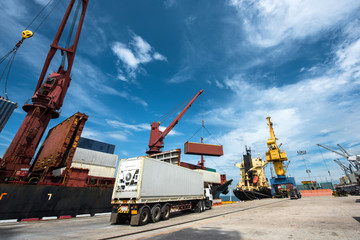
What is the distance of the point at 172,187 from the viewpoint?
12.7 meters

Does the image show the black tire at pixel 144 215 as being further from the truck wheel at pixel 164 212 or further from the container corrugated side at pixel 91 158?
the container corrugated side at pixel 91 158

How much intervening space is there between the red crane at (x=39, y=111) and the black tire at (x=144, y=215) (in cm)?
1168

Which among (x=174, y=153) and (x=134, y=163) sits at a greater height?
(x=174, y=153)

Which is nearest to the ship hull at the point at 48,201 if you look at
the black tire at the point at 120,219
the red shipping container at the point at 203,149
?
the black tire at the point at 120,219

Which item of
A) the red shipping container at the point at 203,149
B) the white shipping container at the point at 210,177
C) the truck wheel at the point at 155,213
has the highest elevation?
the red shipping container at the point at 203,149

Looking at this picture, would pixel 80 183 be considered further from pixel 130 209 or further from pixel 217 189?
pixel 217 189

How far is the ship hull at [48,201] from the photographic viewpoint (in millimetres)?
10930

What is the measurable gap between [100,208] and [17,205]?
6.49 m

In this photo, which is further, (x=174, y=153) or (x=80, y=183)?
(x=174, y=153)

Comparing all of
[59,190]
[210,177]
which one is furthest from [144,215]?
[210,177]

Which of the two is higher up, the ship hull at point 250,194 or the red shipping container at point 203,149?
the red shipping container at point 203,149

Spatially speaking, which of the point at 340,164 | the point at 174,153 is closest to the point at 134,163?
the point at 174,153

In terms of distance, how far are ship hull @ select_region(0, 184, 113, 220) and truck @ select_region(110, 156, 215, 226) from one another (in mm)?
5582

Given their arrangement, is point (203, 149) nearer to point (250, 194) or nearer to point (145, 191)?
point (250, 194)
